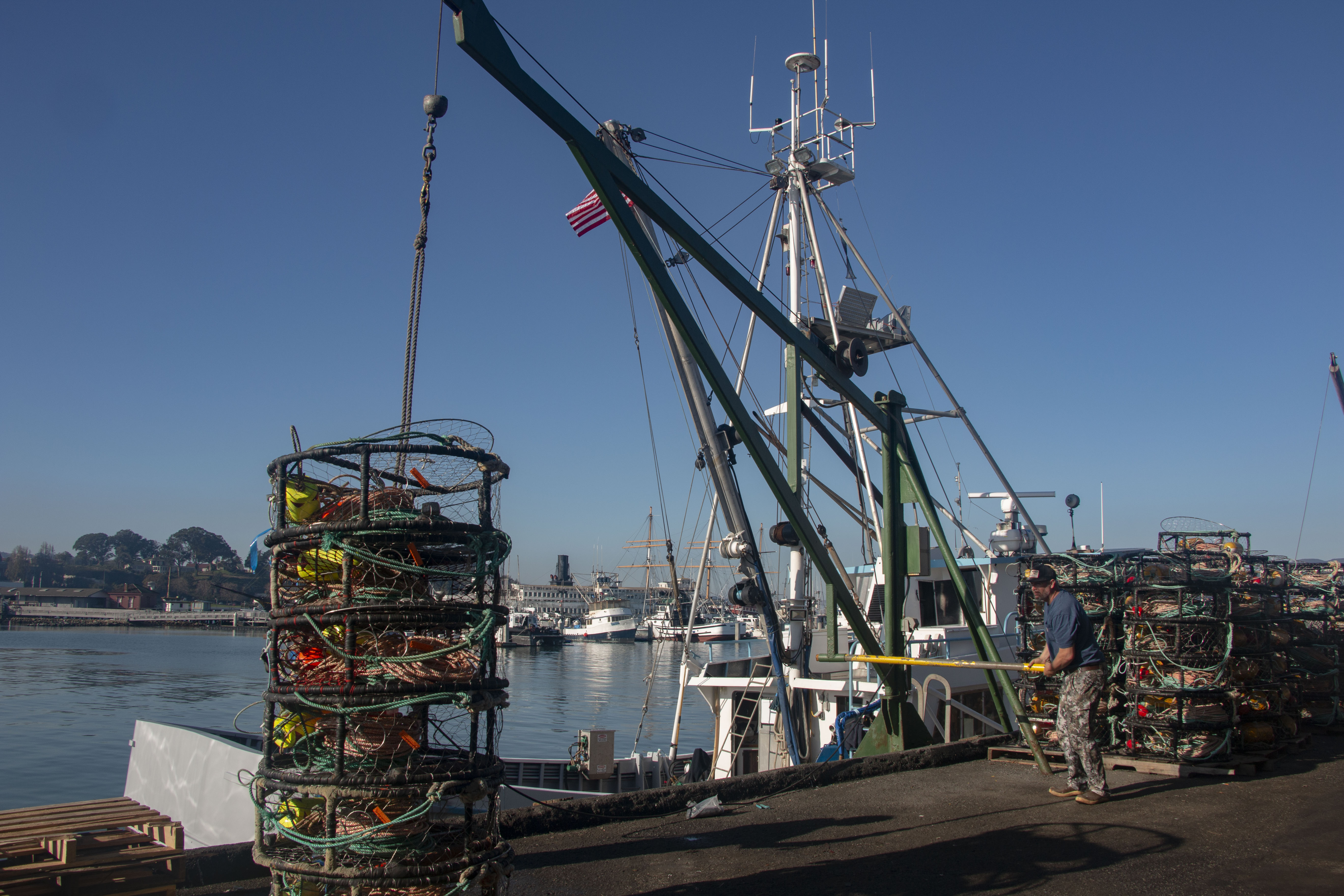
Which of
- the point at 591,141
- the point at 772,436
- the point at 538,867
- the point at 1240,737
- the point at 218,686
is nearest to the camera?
the point at 538,867

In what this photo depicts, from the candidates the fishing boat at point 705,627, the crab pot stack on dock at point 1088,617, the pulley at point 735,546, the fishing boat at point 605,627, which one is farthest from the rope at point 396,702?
the fishing boat at point 605,627

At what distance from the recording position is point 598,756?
18.5 m

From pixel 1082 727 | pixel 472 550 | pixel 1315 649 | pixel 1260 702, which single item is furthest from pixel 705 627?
pixel 472 550

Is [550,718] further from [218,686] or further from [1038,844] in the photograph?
[1038,844]

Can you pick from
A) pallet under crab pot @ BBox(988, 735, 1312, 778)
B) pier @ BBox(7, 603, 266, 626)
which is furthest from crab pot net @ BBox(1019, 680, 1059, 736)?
pier @ BBox(7, 603, 266, 626)

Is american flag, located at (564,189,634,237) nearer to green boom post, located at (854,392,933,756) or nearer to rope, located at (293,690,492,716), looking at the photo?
green boom post, located at (854,392,933,756)

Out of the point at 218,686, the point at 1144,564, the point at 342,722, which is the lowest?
the point at 218,686

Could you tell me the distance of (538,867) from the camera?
554cm

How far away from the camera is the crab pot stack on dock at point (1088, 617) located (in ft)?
28.1

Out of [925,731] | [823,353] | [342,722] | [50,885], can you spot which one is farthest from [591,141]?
[925,731]

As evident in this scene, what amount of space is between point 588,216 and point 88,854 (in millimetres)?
14296

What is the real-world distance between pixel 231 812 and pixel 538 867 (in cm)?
504

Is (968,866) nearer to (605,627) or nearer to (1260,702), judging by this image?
(1260,702)

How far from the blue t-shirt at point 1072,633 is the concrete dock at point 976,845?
1143 millimetres
